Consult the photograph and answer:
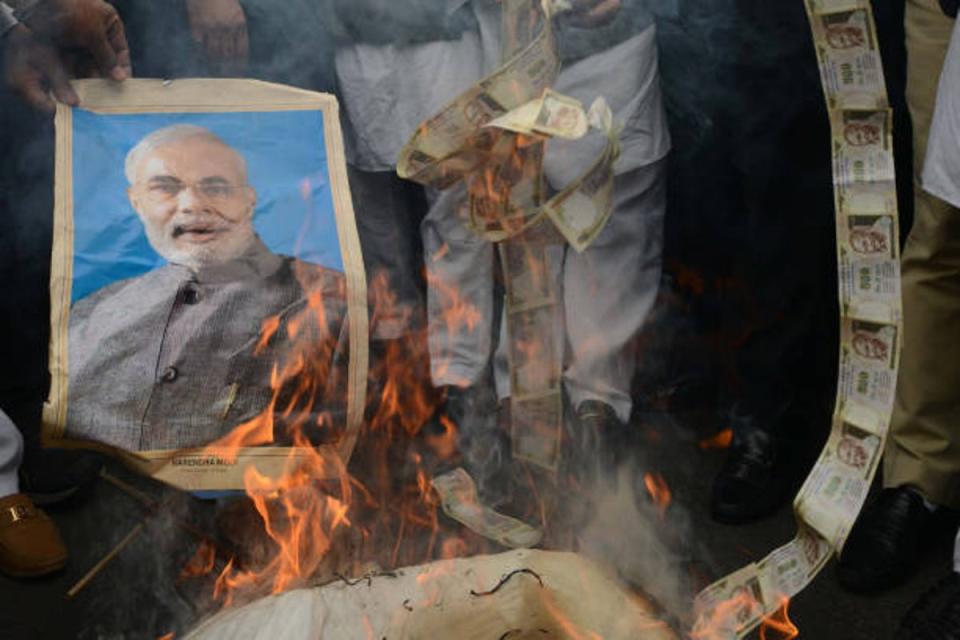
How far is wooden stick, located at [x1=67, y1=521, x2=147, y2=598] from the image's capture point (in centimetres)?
314

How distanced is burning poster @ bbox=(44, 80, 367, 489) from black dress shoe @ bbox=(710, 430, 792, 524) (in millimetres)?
1187

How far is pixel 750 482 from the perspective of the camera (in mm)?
3484

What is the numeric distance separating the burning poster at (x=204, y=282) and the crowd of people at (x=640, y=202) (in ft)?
0.78

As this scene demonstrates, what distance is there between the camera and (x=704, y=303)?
4.37 m

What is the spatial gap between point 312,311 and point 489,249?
1072 millimetres

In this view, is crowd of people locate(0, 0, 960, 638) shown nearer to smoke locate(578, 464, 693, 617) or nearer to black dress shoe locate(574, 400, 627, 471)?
black dress shoe locate(574, 400, 627, 471)

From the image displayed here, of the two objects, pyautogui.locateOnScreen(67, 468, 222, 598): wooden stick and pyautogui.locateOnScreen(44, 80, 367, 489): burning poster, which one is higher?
pyautogui.locateOnScreen(44, 80, 367, 489): burning poster

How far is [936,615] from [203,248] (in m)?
2.07

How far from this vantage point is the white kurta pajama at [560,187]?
374cm

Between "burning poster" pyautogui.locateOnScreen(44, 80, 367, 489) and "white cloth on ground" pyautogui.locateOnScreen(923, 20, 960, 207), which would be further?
"burning poster" pyautogui.locateOnScreen(44, 80, 367, 489)

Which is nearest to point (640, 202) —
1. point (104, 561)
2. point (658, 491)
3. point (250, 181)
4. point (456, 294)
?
point (456, 294)

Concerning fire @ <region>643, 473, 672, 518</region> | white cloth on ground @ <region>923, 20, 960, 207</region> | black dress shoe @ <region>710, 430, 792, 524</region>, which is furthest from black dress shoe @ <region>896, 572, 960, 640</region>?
white cloth on ground @ <region>923, 20, 960, 207</region>

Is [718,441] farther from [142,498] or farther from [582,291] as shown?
[142,498]

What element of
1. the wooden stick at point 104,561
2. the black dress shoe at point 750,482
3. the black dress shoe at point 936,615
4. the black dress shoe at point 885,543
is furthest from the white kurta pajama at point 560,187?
the black dress shoe at point 936,615
